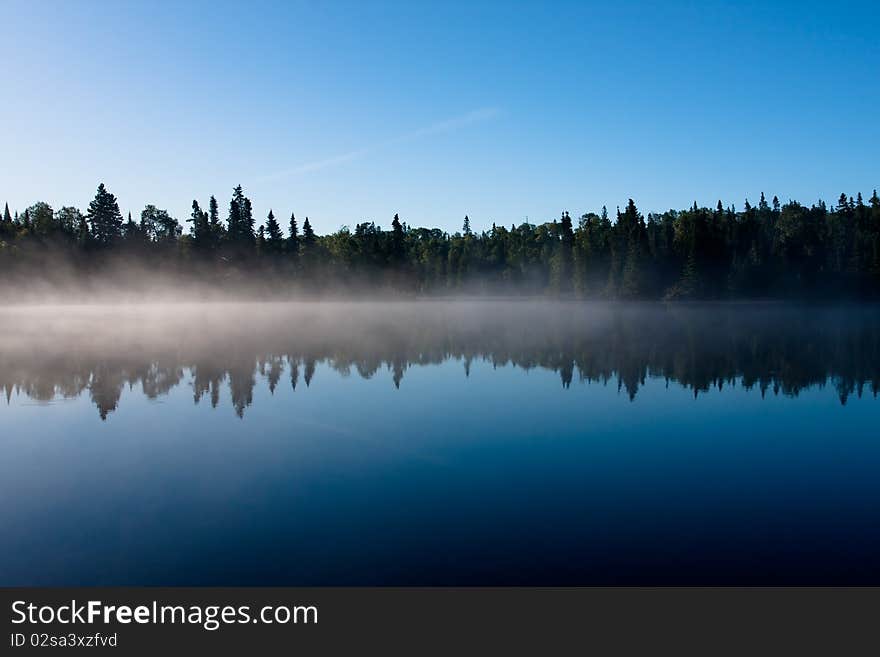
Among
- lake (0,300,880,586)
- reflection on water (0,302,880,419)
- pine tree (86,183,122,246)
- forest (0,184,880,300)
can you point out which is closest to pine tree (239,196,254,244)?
forest (0,184,880,300)

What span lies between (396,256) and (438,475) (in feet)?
502

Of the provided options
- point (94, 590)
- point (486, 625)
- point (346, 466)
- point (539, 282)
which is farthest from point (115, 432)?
point (539, 282)

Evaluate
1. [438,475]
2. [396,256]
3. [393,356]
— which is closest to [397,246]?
[396,256]

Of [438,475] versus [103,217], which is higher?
[103,217]

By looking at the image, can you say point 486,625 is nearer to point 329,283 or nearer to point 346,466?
point 346,466

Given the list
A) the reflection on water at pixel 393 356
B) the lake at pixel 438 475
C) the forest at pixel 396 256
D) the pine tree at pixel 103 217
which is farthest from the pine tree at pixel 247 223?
the lake at pixel 438 475

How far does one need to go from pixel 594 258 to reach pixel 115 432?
141597 millimetres

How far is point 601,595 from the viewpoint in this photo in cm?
905

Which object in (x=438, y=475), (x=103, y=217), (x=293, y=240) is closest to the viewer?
(x=438, y=475)

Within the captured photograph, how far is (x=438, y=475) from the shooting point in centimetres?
1485

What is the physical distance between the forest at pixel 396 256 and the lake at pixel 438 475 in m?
111

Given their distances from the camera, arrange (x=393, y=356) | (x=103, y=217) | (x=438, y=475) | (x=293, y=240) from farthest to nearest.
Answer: (x=293, y=240) < (x=103, y=217) < (x=393, y=356) < (x=438, y=475)

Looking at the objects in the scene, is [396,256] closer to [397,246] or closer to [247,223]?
[397,246]

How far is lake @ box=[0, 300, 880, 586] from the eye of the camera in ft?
33.2
